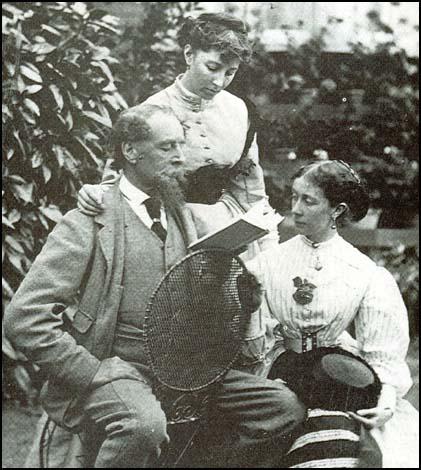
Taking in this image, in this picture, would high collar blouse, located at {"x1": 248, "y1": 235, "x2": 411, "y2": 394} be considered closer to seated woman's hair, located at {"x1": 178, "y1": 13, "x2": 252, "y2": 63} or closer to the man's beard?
the man's beard

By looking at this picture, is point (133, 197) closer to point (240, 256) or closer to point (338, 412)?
point (240, 256)

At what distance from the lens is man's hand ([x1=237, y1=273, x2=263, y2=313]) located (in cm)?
231

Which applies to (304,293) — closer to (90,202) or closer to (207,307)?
(207,307)

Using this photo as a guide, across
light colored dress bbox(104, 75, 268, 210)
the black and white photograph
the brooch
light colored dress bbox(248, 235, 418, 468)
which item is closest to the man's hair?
the black and white photograph

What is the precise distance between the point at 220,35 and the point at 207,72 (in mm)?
115

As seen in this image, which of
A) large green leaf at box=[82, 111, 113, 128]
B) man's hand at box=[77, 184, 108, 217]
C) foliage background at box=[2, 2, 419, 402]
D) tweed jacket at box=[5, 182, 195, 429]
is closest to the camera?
tweed jacket at box=[5, 182, 195, 429]

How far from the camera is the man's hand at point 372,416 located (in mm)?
2230

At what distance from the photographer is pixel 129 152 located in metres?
2.22

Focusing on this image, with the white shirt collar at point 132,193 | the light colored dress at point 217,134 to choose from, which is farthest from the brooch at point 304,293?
the white shirt collar at point 132,193

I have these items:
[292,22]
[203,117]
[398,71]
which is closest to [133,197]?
[203,117]

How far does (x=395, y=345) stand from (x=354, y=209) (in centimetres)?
43

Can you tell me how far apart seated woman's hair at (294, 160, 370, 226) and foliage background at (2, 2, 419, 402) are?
37cm

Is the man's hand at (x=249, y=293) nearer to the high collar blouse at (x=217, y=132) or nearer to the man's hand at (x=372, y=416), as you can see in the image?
the high collar blouse at (x=217, y=132)

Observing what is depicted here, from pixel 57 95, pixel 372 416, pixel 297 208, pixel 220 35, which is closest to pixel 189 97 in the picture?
pixel 220 35
